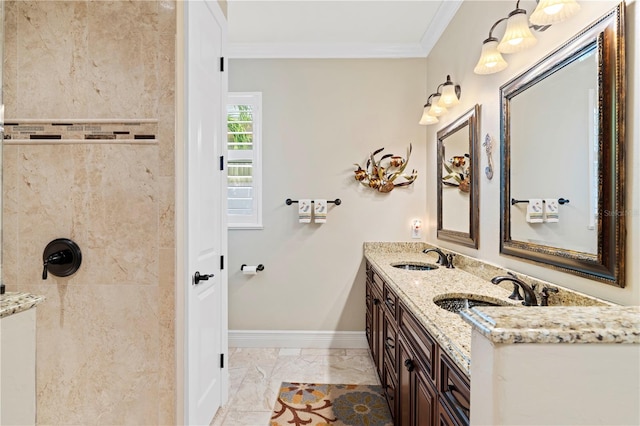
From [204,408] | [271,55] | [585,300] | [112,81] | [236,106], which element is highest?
[271,55]

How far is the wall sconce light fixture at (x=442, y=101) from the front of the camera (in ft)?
7.80

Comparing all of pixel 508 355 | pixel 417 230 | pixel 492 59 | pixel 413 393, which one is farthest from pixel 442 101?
pixel 508 355

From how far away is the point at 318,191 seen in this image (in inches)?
126

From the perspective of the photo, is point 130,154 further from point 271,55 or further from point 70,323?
point 271,55

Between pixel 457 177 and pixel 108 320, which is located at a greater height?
pixel 457 177

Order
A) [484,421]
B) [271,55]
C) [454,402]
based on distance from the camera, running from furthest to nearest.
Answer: [271,55]
[454,402]
[484,421]

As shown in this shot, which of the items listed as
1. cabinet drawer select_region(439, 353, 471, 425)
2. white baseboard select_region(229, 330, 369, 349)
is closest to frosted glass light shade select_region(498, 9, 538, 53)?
cabinet drawer select_region(439, 353, 471, 425)

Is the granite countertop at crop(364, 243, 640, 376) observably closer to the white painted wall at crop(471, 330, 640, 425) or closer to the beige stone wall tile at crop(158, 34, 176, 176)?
the white painted wall at crop(471, 330, 640, 425)

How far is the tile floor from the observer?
220 centimetres

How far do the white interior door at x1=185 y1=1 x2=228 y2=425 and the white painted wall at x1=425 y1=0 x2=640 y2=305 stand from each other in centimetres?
164

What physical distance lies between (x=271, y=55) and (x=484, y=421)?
326 cm

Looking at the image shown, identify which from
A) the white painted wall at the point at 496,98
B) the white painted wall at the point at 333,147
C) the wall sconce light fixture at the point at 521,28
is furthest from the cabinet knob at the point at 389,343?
the wall sconce light fixture at the point at 521,28

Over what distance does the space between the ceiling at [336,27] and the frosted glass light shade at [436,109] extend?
24.4 inches

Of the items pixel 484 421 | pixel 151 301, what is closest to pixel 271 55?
pixel 151 301
